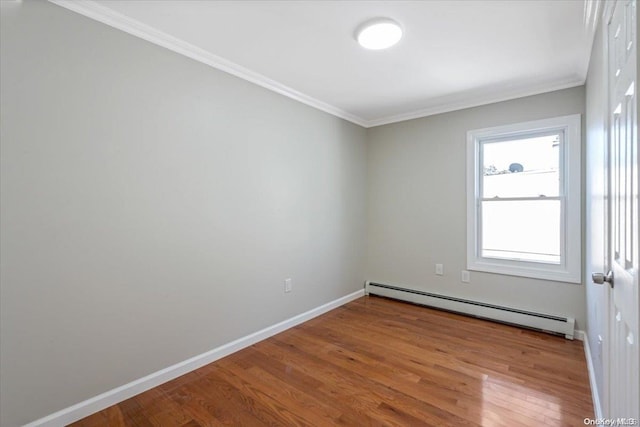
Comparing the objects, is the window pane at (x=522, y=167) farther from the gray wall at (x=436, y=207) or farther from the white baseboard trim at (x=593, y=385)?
the white baseboard trim at (x=593, y=385)

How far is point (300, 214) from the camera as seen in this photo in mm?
3203

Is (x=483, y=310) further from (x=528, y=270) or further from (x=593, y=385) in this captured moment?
(x=593, y=385)

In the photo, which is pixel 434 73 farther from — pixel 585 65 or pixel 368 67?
pixel 585 65

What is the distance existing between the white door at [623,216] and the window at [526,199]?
1.80m

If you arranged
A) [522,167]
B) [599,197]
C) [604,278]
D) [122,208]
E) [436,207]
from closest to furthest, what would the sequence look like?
[604,278] → [599,197] → [122,208] → [522,167] → [436,207]

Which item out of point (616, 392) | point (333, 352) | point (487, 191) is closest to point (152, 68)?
point (333, 352)

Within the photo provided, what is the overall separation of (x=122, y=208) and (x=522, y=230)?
3.59 metres

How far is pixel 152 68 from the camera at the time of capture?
206 centimetres

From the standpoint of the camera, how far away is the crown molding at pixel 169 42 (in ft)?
5.78

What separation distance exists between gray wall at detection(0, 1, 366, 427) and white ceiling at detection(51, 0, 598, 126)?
178 mm

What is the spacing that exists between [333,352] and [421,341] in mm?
815

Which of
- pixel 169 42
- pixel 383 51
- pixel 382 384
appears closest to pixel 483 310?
pixel 382 384

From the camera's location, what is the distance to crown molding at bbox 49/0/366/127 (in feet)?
5.78

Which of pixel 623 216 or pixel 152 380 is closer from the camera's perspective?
pixel 623 216
